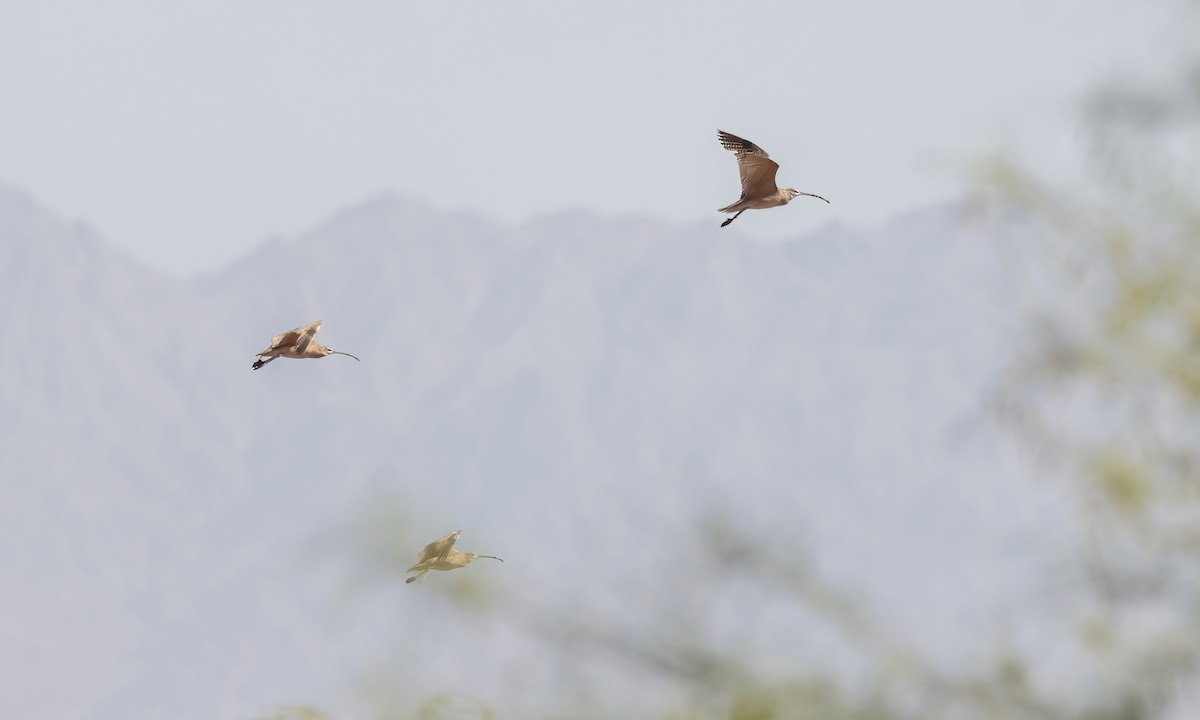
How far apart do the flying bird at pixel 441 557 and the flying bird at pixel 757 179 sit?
2.27 metres

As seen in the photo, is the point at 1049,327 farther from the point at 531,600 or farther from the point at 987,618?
the point at 531,600

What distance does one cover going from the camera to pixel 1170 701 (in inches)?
161

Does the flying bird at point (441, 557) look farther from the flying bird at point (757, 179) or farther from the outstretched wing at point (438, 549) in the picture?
the flying bird at point (757, 179)

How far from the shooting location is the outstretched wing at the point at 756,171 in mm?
7059

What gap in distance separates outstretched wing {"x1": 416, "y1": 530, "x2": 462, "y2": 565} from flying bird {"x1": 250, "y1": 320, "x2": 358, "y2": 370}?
1.87 m

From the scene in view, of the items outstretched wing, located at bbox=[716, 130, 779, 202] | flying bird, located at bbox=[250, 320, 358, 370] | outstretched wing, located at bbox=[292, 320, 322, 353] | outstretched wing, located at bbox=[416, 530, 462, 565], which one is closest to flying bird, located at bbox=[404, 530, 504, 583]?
outstretched wing, located at bbox=[416, 530, 462, 565]

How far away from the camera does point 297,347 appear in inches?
273

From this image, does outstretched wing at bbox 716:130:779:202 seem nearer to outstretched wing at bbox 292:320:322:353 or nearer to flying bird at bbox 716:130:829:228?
flying bird at bbox 716:130:829:228

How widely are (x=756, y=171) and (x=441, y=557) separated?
264 cm

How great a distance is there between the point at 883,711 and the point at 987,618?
17.2 inches

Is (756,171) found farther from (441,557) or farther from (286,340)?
(441,557)

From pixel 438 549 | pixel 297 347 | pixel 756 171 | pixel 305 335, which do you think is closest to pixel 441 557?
pixel 438 549

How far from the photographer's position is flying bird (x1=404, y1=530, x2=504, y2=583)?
15.5 ft

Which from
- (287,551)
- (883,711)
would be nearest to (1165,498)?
(883,711)
